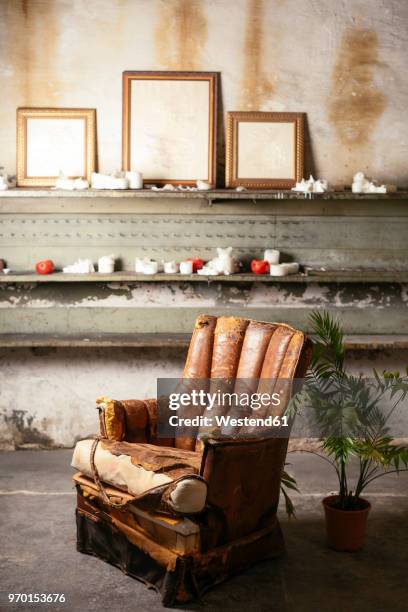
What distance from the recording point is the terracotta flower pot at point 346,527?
377 centimetres

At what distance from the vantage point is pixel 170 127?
17.3ft

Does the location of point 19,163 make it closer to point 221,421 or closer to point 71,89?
point 71,89

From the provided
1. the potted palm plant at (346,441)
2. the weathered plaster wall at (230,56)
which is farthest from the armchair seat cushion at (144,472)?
the weathered plaster wall at (230,56)

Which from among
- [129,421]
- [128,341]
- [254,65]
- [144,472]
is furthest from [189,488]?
[254,65]

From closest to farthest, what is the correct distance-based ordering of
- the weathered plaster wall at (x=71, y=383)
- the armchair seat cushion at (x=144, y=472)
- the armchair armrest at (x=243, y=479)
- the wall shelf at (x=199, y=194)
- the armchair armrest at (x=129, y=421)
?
the armchair seat cushion at (x=144, y=472)
the armchair armrest at (x=243, y=479)
the armchair armrest at (x=129, y=421)
the wall shelf at (x=199, y=194)
the weathered plaster wall at (x=71, y=383)

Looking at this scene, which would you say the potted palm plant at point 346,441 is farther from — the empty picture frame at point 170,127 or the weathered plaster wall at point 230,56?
the weathered plaster wall at point 230,56

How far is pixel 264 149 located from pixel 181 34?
3.14 ft

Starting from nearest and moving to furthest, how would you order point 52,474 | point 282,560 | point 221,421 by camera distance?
point 282,560
point 221,421
point 52,474

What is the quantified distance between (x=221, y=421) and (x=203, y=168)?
1987 mm

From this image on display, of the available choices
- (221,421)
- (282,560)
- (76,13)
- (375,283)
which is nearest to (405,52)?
(375,283)

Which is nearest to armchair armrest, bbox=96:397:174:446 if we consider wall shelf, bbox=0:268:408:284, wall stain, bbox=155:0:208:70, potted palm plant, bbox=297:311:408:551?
potted palm plant, bbox=297:311:408:551

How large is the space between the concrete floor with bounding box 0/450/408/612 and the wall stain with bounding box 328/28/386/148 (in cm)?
242

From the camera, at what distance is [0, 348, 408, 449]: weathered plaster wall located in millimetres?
5430

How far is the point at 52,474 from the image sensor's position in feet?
16.2
